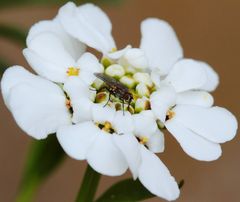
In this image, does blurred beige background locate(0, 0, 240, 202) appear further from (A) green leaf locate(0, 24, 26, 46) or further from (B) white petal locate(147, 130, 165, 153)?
(B) white petal locate(147, 130, 165, 153)

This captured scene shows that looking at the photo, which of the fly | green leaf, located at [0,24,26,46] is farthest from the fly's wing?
green leaf, located at [0,24,26,46]

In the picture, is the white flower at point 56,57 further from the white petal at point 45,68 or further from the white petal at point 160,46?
the white petal at point 160,46

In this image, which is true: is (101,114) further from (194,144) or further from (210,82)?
(210,82)

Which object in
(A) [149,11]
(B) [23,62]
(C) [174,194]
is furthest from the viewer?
(A) [149,11]

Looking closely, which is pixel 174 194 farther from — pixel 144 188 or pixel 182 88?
pixel 182 88

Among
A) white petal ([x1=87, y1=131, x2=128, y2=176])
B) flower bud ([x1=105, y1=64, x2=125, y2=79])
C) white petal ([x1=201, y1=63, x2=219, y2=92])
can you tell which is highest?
flower bud ([x1=105, y1=64, x2=125, y2=79])

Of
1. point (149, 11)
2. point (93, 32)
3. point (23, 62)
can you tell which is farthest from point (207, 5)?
point (93, 32)
